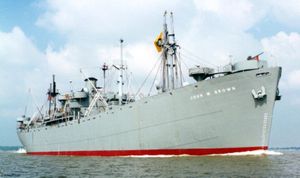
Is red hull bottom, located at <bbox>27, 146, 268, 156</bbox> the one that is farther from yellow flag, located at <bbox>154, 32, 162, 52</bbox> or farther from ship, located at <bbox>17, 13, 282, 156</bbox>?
yellow flag, located at <bbox>154, 32, 162, 52</bbox>

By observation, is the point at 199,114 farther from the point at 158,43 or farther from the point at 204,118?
the point at 158,43

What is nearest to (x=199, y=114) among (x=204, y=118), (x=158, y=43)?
(x=204, y=118)

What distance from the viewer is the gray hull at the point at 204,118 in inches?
1211

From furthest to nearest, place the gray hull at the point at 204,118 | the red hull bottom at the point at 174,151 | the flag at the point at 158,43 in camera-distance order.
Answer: the flag at the point at 158,43 → the red hull bottom at the point at 174,151 → the gray hull at the point at 204,118

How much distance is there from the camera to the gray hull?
30.8 metres

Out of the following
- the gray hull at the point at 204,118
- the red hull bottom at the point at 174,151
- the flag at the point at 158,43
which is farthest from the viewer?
the flag at the point at 158,43

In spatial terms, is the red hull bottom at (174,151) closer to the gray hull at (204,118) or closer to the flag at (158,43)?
the gray hull at (204,118)

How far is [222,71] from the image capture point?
32.0 metres

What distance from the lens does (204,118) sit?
31.7 m

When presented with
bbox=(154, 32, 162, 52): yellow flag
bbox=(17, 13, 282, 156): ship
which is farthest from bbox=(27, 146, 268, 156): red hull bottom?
bbox=(154, 32, 162, 52): yellow flag

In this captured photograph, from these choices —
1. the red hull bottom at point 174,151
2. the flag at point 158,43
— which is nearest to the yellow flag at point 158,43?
the flag at point 158,43

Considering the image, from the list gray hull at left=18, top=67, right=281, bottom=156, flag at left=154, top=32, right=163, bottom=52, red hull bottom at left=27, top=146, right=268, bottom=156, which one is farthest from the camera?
flag at left=154, top=32, right=163, bottom=52

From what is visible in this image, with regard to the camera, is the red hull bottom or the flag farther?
the flag

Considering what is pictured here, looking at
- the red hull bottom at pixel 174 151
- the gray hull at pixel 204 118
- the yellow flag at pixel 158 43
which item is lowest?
A: the red hull bottom at pixel 174 151
